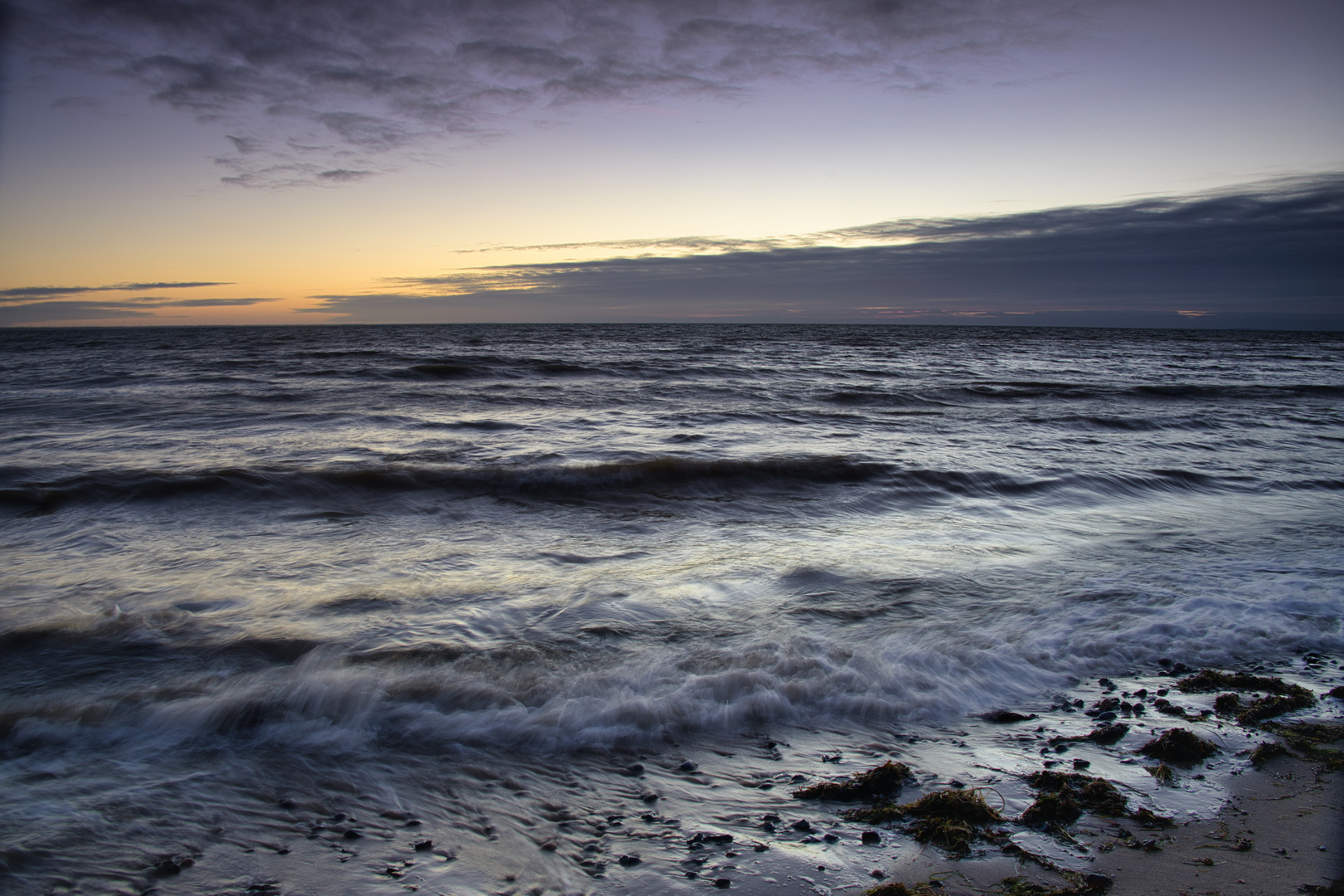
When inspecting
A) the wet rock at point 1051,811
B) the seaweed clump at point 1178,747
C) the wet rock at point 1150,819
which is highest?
the wet rock at point 1051,811

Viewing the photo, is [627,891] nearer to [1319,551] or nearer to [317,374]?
[1319,551]

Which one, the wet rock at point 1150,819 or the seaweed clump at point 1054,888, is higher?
the seaweed clump at point 1054,888

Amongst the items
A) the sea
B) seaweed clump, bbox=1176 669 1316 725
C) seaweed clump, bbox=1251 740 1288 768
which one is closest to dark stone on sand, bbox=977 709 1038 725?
the sea

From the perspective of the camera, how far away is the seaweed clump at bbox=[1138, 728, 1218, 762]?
2.74m

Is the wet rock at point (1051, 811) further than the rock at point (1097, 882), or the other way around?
the wet rock at point (1051, 811)

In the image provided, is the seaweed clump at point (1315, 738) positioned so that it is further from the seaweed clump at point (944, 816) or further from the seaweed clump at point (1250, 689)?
the seaweed clump at point (944, 816)

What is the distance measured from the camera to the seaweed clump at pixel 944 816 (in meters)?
2.24

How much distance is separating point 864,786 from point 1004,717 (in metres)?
1.05

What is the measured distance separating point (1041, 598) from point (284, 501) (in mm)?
7273

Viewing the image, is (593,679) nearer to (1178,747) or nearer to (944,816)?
(944,816)

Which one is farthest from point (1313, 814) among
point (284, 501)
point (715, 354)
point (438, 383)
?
point (715, 354)

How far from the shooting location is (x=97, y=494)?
714 centimetres

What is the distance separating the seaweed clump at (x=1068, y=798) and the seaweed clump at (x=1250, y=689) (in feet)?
3.68

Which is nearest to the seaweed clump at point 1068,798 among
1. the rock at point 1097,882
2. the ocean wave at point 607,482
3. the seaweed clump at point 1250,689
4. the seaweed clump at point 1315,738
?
the rock at point 1097,882
